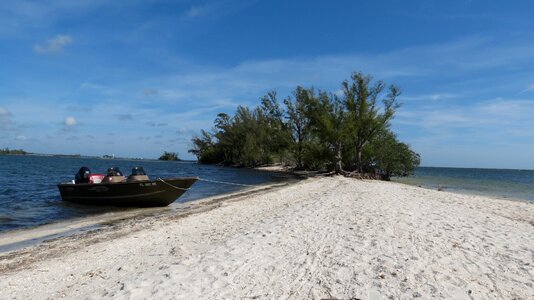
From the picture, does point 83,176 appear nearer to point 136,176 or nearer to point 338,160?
point 136,176

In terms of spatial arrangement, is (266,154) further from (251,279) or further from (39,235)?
(251,279)

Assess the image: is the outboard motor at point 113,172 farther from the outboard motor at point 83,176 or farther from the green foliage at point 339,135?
the green foliage at point 339,135

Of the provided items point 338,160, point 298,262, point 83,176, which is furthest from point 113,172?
point 338,160

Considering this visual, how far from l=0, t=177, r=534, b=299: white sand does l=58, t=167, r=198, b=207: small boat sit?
6.92 metres

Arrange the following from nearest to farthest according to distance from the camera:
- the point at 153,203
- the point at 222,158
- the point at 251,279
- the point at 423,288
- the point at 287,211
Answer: the point at 423,288, the point at 251,279, the point at 287,211, the point at 153,203, the point at 222,158

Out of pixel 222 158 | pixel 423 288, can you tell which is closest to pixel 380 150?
pixel 423 288

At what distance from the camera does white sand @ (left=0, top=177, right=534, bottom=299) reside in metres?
5.56

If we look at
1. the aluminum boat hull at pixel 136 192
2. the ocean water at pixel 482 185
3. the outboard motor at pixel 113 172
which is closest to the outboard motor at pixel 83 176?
the aluminum boat hull at pixel 136 192

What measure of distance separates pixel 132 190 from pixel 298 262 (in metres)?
12.7

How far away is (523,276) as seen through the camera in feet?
20.2

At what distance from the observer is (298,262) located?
6.73 meters

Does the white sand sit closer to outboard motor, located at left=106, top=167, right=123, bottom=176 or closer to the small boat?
the small boat

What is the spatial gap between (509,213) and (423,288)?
10.9 metres

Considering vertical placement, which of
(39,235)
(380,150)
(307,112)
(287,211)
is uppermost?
(307,112)
